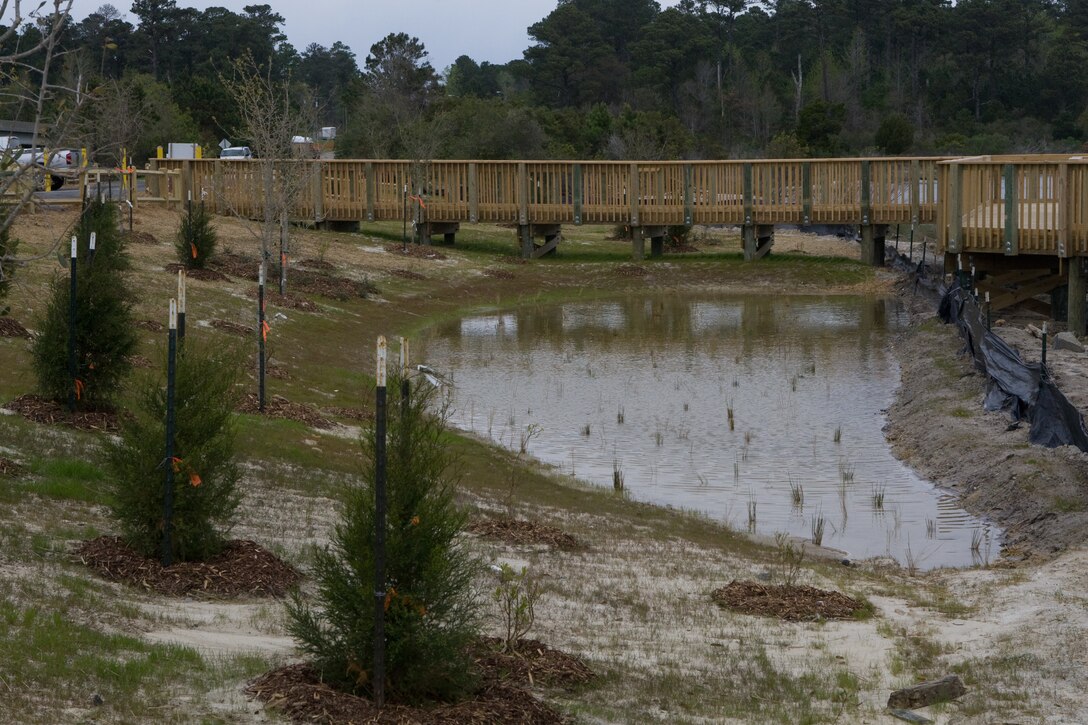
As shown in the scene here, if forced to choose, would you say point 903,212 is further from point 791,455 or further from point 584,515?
point 584,515

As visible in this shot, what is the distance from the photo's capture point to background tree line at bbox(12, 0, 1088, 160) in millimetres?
63156

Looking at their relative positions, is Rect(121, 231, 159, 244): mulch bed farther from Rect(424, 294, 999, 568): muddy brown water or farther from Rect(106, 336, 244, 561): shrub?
Rect(106, 336, 244, 561): shrub

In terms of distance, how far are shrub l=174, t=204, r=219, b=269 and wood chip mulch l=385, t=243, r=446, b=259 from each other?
31.9 ft

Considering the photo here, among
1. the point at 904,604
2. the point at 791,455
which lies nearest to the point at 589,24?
the point at 791,455

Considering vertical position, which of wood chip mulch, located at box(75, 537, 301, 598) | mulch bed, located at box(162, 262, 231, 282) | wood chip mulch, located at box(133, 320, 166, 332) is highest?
mulch bed, located at box(162, 262, 231, 282)

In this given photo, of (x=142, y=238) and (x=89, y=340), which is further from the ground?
(x=142, y=238)

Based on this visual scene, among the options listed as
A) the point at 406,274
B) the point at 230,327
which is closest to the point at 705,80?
the point at 406,274

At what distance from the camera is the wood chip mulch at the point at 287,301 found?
91.4ft

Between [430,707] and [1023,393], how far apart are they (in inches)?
489

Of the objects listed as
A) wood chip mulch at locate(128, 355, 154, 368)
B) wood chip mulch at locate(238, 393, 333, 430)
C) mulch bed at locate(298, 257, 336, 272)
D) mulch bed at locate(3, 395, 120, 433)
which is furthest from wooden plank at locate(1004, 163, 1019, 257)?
mulch bed at locate(3, 395, 120, 433)

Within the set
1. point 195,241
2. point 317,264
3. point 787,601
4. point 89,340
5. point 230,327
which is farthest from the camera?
point 317,264

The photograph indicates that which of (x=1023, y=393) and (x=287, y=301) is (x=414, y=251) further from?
(x=1023, y=393)

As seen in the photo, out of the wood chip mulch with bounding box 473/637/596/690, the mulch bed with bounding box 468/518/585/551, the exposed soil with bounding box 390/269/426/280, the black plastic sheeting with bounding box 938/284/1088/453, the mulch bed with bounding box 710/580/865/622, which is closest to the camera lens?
the wood chip mulch with bounding box 473/637/596/690

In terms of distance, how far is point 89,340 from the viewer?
15430mm
